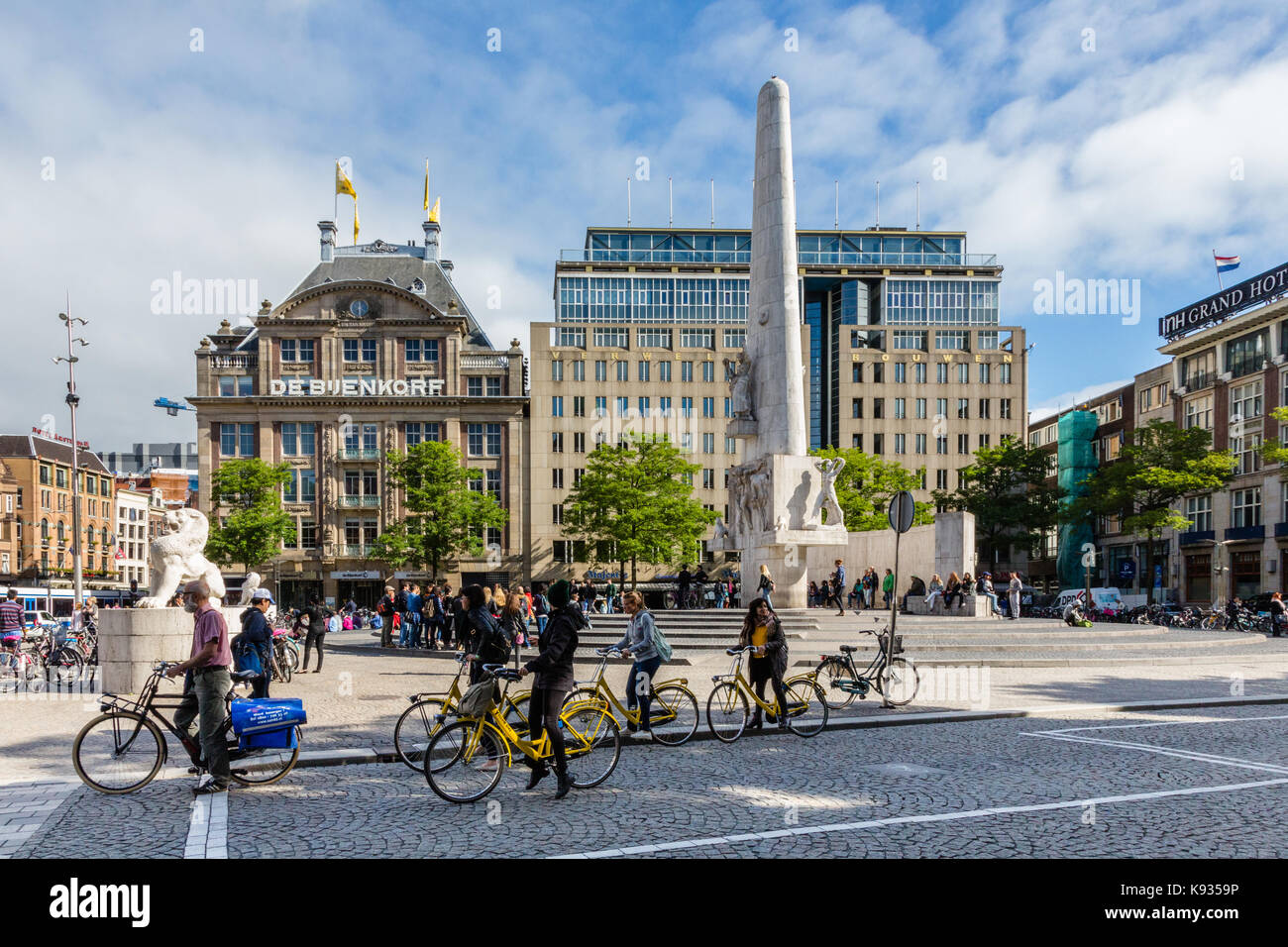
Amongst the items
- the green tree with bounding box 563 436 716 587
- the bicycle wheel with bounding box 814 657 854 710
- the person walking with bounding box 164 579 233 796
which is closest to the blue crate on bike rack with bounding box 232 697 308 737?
the person walking with bounding box 164 579 233 796

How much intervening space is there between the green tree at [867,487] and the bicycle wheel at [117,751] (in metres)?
52.0

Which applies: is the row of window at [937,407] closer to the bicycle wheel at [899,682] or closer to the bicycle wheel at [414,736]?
the bicycle wheel at [899,682]

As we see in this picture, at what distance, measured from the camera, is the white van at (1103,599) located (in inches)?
1603

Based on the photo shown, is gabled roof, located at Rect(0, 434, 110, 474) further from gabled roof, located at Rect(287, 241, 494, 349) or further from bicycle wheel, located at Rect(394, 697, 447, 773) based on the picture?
bicycle wheel, located at Rect(394, 697, 447, 773)

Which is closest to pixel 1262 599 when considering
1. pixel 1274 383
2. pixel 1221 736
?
pixel 1274 383

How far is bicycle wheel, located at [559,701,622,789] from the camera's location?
8805 millimetres

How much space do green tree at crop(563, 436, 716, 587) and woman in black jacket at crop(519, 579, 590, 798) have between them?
5075cm

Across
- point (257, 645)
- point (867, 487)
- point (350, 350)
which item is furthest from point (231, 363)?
point (257, 645)

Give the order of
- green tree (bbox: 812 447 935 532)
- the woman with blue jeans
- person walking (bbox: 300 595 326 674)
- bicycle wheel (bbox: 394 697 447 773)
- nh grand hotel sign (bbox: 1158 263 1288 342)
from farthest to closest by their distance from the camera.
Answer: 1. green tree (bbox: 812 447 935 532)
2. nh grand hotel sign (bbox: 1158 263 1288 342)
3. person walking (bbox: 300 595 326 674)
4. the woman with blue jeans
5. bicycle wheel (bbox: 394 697 447 773)

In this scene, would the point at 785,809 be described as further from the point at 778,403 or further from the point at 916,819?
the point at 778,403

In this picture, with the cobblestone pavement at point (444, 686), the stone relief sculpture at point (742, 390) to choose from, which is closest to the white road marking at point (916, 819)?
the cobblestone pavement at point (444, 686)

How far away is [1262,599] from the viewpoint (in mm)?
40406

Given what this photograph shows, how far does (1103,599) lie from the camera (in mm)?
44906
